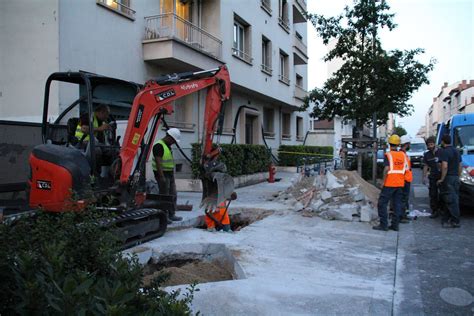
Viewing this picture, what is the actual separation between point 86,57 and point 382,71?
921 centimetres

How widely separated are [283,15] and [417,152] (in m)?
12.1

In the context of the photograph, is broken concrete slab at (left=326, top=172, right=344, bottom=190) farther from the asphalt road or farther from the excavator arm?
the excavator arm

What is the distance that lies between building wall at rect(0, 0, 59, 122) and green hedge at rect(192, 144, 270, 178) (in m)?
4.81

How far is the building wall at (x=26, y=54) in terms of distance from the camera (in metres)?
9.55

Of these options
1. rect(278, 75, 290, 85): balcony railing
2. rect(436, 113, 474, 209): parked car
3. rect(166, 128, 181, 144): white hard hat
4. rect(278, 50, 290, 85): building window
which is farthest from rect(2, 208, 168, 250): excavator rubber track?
rect(278, 50, 290, 85): building window

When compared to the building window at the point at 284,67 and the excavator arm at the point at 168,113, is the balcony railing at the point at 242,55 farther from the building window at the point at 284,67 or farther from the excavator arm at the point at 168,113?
the excavator arm at the point at 168,113

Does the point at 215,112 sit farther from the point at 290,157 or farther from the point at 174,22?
the point at 290,157

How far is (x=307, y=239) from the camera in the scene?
691 cm

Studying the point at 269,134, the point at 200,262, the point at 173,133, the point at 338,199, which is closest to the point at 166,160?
the point at 173,133

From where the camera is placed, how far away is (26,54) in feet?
32.1

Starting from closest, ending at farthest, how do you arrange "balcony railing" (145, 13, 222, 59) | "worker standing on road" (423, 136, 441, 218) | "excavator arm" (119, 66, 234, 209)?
"excavator arm" (119, 66, 234, 209) → "worker standing on road" (423, 136, 441, 218) → "balcony railing" (145, 13, 222, 59)

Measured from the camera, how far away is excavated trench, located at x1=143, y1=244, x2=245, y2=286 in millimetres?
5398

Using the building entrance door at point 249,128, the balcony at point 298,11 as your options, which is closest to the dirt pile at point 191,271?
the building entrance door at point 249,128

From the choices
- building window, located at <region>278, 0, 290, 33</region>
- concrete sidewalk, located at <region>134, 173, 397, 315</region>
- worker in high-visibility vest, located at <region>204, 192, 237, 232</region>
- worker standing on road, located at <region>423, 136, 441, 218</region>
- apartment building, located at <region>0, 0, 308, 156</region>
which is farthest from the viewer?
building window, located at <region>278, 0, 290, 33</region>
